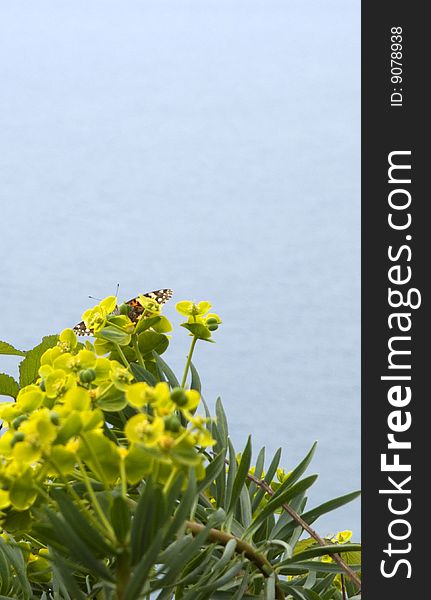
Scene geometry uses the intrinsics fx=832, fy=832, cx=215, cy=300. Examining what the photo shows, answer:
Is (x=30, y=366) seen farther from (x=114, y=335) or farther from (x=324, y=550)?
(x=324, y=550)

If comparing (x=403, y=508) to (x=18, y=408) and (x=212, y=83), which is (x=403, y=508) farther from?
(x=212, y=83)

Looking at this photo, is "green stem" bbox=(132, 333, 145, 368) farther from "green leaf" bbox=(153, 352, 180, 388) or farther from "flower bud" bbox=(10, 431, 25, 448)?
"flower bud" bbox=(10, 431, 25, 448)

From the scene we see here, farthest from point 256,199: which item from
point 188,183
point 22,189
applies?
point 22,189

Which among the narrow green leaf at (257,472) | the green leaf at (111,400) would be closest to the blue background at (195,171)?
the narrow green leaf at (257,472)

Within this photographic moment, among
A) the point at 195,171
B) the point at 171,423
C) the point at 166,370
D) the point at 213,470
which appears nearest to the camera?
the point at 171,423

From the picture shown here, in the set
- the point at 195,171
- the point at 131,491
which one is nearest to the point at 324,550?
the point at 131,491

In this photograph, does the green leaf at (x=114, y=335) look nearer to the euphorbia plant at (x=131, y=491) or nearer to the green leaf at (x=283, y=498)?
the euphorbia plant at (x=131, y=491)
